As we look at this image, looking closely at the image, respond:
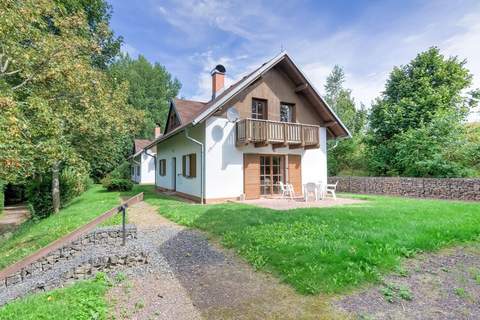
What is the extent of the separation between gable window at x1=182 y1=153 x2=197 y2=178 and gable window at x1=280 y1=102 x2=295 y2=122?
4.83 metres

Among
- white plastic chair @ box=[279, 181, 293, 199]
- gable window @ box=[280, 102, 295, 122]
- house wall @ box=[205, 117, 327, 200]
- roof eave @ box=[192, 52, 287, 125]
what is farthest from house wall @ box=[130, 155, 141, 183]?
white plastic chair @ box=[279, 181, 293, 199]

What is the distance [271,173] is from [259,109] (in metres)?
3.13

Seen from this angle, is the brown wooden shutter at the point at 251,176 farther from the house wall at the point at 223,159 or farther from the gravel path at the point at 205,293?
the gravel path at the point at 205,293

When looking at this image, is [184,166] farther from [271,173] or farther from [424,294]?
[424,294]

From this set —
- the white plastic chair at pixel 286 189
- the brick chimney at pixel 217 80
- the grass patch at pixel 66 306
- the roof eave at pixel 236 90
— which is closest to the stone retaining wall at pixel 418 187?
the white plastic chair at pixel 286 189

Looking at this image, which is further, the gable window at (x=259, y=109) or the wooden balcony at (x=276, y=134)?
the gable window at (x=259, y=109)

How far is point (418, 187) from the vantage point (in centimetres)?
1282

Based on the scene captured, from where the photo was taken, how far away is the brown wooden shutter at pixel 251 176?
11883 millimetres

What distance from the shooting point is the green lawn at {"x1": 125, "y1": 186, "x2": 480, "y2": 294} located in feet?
12.1

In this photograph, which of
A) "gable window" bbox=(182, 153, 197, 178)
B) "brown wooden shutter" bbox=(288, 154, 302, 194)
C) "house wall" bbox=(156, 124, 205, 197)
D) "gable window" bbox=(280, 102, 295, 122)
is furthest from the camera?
"gable window" bbox=(280, 102, 295, 122)

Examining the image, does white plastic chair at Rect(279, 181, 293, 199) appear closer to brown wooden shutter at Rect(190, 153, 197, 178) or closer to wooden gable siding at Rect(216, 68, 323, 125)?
wooden gable siding at Rect(216, 68, 323, 125)

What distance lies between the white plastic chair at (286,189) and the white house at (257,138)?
0.43 metres

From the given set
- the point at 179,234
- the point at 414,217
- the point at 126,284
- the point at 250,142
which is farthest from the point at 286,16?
the point at 126,284

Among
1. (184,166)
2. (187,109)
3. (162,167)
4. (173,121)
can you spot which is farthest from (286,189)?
(162,167)
